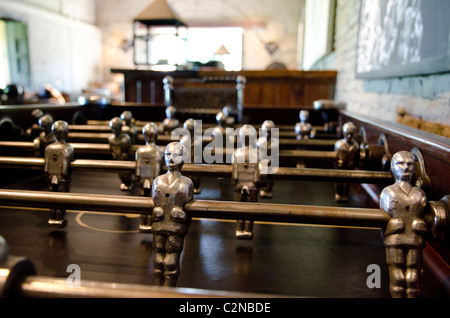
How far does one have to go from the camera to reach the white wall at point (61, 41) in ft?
34.7

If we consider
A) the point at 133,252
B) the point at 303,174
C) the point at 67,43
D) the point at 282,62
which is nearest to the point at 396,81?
the point at 303,174

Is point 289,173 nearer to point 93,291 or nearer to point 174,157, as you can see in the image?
point 174,157

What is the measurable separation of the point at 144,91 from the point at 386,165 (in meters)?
3.63

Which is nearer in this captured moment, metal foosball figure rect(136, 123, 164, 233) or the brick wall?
metal foosball figure rect(136, 123, 164, 233)

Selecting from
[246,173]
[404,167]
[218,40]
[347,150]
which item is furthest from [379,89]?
[218,40]

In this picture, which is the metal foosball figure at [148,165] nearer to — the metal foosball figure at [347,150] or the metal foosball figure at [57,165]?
the metal foosball figure at [57,165]

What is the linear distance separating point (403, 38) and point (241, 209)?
1.95 meters

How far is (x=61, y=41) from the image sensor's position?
11938mm

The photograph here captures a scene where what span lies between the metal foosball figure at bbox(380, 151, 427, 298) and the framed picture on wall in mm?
1172

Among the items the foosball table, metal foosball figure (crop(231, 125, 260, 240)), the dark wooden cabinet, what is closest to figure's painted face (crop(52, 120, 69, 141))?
the foosball table

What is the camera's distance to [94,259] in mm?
1008

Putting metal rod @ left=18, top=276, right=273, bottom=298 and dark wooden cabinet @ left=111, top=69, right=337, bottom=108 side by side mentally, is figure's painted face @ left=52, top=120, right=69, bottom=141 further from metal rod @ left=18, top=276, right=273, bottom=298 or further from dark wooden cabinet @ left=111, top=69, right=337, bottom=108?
dark wooden cabinet @ left=111, top=69, right=337, bottom=108

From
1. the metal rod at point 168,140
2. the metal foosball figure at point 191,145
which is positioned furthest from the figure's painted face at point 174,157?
the metal rod at point 168,140

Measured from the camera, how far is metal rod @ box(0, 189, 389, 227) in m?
0.68
